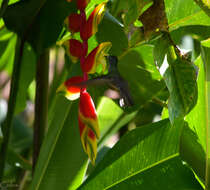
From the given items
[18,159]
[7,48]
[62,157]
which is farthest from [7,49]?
[62,157]

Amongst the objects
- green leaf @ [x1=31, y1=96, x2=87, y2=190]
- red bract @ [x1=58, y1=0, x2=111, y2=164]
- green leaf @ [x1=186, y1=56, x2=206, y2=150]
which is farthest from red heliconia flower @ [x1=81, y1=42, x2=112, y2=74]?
green leaf @ [x1=31, y1=96, x2=87, y2=190]

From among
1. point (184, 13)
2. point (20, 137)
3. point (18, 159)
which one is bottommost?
point (20, 137)

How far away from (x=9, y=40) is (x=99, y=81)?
48 cm

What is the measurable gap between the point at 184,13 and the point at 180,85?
159 millimetres

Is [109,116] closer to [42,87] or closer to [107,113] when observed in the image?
[107,113]

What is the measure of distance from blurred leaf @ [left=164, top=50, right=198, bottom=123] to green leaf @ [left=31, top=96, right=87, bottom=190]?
0.82ft

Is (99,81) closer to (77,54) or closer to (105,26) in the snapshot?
(77,54)

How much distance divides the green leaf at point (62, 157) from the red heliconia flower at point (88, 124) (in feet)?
0.76

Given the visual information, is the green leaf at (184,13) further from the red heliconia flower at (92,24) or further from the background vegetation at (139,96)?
the red heliconia flower at (92,24)

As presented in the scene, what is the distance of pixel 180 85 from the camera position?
432 millimetres

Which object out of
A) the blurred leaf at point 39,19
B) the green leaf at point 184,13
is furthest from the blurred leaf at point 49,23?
the green leaf at point 184,13

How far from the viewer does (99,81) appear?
0.40m

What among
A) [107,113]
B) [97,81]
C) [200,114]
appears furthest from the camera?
[107,113]

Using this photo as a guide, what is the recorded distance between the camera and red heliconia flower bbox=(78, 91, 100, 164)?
0.40 metres
